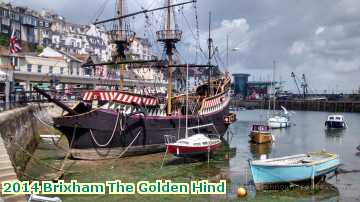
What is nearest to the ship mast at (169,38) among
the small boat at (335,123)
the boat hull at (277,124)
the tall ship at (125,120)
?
the tall ship at (125,120)

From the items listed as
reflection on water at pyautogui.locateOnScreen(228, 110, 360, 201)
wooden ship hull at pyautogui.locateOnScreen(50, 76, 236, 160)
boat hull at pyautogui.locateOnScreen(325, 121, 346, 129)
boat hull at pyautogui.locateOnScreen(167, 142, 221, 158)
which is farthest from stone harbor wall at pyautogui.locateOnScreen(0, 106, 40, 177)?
boat hull at pyautogui.locateOnScreen(325, 121, 346, 129)

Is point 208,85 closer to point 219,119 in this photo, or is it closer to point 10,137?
point 219,119

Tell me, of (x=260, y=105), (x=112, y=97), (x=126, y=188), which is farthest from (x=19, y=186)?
(x=260, y=105)

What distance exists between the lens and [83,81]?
236 ft

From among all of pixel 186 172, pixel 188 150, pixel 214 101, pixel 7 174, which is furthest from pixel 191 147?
pixel 214 101

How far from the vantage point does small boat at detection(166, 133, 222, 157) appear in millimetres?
29406

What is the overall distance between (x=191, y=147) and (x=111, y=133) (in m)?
6.71

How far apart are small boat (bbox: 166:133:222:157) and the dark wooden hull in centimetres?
479

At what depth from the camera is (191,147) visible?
30.0m

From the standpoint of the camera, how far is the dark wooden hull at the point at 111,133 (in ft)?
103

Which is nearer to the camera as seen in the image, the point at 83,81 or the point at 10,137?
the point at 10,137

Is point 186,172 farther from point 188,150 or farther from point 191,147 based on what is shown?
point 191,147

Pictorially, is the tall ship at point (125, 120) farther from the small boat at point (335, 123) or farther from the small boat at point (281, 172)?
the small boat at point (335, 123)

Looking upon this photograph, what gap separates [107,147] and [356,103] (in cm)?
13934
